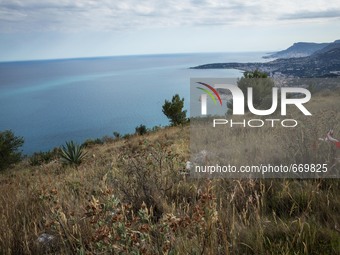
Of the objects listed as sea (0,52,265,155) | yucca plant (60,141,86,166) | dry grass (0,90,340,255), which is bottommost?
sea (0,52,265,155)

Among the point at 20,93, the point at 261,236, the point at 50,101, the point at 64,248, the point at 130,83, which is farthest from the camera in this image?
the point at 130,83

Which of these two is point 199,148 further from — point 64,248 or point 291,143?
point 64,248

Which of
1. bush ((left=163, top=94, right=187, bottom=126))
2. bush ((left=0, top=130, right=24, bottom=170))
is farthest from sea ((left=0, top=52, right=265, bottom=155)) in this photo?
bush ((left=0, top=130, right=24, bottom=170))

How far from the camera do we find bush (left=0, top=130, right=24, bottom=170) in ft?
80.5

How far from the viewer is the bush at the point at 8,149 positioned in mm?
24531

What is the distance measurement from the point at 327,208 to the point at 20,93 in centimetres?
17981

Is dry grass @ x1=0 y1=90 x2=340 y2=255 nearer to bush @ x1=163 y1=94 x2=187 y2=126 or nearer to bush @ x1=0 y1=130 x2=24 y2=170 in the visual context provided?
bush @ x1=163 y1=94 x2=187 y2=126

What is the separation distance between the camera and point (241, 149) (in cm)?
572

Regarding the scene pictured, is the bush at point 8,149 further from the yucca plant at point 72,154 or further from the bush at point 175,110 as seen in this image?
the yucca plant at point 72,154

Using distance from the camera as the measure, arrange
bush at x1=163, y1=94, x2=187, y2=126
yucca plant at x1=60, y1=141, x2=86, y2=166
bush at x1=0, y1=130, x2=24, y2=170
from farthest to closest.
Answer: bush at x1=163, y1=94, x2=187, y2=126 → bush at x1=0, y1=130, x2=24, y2=170 → yucca plant at x1=60, y1=141, x2=86, y2=166

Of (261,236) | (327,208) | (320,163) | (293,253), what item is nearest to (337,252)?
(293,253)

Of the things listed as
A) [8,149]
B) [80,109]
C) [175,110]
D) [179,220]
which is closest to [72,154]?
[179,220]

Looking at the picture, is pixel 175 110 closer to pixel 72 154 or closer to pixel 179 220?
pixel 72 154

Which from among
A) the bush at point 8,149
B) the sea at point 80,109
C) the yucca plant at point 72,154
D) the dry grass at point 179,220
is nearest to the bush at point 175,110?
the bush at point 8,149
